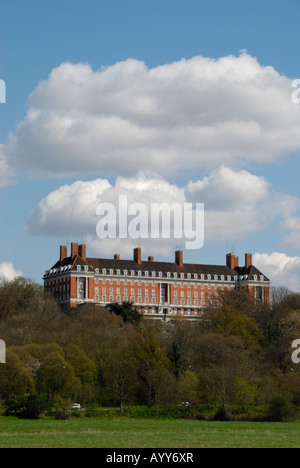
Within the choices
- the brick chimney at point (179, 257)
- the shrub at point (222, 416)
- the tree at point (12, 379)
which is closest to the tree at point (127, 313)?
the tree at point (12, 379)

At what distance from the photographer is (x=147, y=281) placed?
13088cm

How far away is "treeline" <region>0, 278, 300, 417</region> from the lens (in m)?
53.2

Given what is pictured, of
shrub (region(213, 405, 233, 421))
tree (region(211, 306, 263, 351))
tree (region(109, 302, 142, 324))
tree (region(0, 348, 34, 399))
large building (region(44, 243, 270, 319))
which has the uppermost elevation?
large building (region(44, 243, 270, 319))

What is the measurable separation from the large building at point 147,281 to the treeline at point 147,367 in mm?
50558

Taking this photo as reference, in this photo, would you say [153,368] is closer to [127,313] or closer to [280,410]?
[280,410]

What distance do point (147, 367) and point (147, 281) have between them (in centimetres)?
7243

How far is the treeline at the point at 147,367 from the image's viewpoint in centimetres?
5316

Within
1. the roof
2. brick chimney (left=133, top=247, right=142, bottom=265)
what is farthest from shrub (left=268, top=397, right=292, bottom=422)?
brick chimney (left=133, top=247, right=142, bottom=265)

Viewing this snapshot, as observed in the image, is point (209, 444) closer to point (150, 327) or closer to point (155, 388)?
point (155, 388)

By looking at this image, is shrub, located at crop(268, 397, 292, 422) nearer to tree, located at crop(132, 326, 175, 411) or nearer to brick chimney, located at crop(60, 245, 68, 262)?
tree, located at crop(132, 326, 175, 411)

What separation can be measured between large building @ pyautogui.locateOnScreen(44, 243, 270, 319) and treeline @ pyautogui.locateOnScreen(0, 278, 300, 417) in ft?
166

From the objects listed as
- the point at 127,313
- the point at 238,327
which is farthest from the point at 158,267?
the point at 238,327
